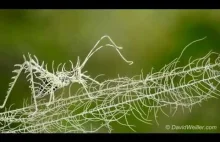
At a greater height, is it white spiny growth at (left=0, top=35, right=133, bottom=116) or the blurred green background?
the blurred green background

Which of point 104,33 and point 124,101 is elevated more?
point 104,33

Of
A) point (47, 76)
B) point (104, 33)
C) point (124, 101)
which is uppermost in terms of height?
point (104, 33)

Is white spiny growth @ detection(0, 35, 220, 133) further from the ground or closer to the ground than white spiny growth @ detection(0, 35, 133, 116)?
closer to the ground

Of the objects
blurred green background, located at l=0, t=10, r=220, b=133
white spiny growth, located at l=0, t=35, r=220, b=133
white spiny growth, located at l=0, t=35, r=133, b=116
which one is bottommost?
white spiny growth, located at l=0, t=35, r=220, b=133

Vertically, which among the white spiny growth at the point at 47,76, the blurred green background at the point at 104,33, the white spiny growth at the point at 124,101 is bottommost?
the white spiny growth at the point at 124,101
